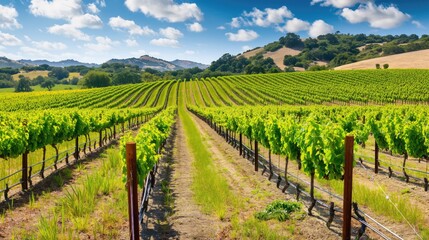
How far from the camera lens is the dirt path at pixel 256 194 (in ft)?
34.0

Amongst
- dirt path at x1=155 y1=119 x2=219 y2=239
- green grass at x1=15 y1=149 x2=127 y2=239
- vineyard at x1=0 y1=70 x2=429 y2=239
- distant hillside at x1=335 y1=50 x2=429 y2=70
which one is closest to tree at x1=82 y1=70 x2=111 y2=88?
distant hillside at x1=335 y1=50 x2=429 y2=70

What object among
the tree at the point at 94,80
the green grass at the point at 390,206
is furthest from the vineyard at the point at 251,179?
the tree at the point at 94,80

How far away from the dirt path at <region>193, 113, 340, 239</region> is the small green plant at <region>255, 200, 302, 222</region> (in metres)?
0.43

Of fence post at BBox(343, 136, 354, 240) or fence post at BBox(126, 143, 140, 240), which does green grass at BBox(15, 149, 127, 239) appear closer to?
fence post at BBox(126, 143, 140, 240)

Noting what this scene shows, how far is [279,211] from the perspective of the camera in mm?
11797

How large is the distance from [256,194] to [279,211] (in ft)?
10.2

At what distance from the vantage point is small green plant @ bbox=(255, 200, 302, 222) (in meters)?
11.5

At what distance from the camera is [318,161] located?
1140cm

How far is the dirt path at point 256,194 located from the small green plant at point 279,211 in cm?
43

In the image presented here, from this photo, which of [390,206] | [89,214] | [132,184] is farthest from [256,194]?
[132,184]

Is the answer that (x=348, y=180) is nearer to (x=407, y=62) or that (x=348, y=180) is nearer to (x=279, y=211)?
(x=279, y=211)

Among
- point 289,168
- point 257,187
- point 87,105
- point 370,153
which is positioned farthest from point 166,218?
point 87,105

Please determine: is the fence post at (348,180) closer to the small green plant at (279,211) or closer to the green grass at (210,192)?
the small green plant at (279,211)

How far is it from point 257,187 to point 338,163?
5.90 m
